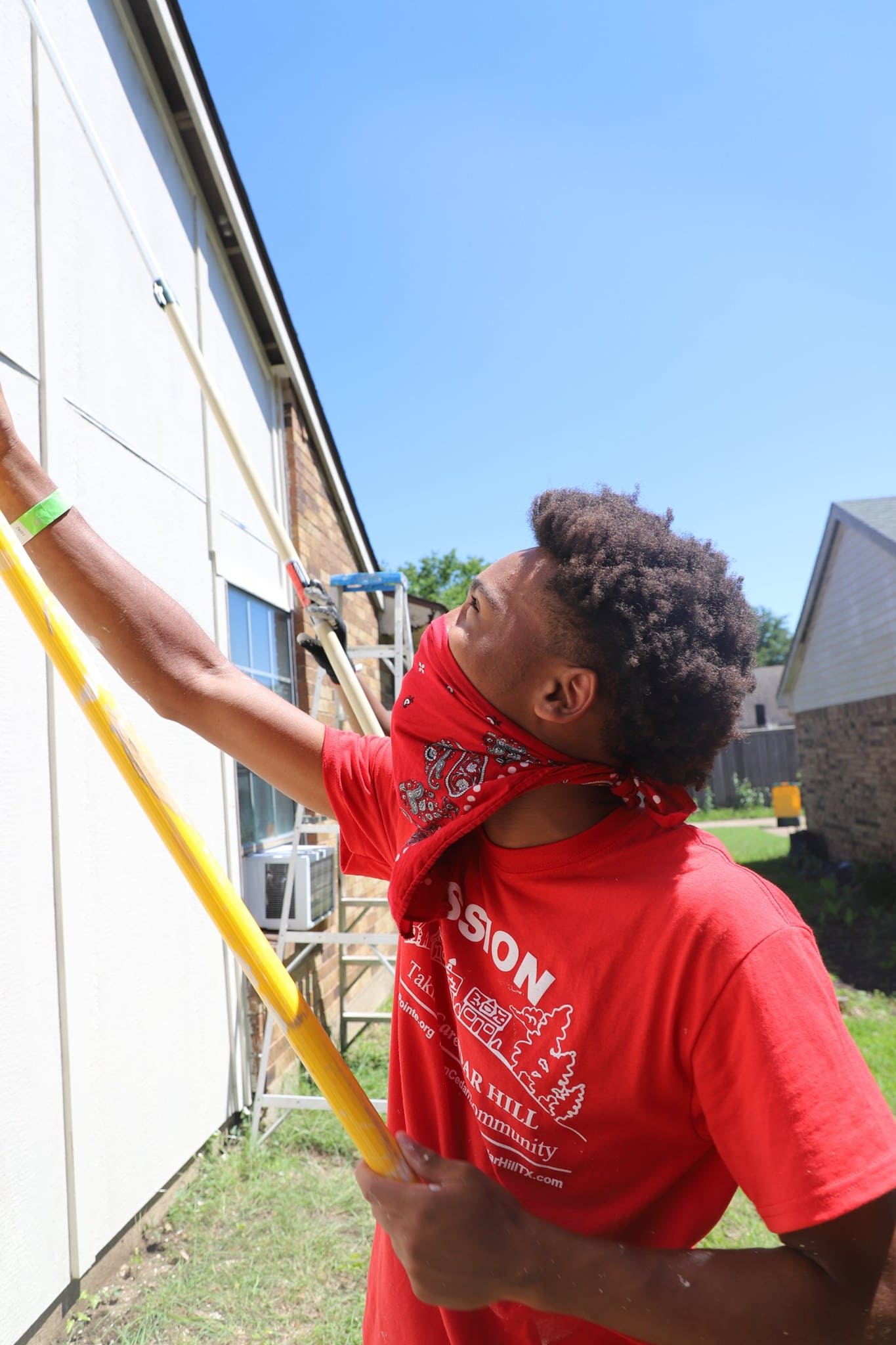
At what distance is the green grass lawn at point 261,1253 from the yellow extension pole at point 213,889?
258cm

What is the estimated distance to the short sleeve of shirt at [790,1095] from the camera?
0.94 m

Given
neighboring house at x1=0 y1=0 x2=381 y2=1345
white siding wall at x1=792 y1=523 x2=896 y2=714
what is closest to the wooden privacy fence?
white siding wall at x1=792 y1=523 x2=896 y2=714

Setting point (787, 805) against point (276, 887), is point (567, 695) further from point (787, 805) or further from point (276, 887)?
point (787, 805)

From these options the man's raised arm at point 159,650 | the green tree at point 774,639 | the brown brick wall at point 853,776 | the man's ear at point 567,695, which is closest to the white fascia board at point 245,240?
the man's raised arm at point 159,650

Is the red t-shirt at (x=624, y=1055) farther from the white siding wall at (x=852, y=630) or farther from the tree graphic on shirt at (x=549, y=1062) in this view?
the white siding wall at (x=852, y=630)

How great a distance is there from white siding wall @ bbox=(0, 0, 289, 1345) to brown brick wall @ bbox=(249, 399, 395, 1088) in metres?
0.98

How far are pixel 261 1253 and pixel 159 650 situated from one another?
3329 millimetres

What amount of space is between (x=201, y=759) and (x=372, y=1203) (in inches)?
144

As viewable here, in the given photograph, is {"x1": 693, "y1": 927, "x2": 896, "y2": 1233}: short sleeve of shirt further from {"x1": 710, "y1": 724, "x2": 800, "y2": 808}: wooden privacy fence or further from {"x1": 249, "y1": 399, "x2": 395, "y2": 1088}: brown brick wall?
→ {"x1": 710, "y1": 724, "x2": 800, "y2": 808}: wooden privacy fence

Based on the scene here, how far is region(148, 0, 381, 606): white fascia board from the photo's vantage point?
4.52 meters

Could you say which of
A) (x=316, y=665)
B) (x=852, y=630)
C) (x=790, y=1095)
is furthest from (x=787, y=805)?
(x=790, y=1095)

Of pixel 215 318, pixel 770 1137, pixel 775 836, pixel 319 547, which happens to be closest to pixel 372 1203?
pixel 770 1137

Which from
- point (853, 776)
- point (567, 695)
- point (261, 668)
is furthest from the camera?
point (853, 776)

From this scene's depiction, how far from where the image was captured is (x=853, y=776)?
14.1 meters
